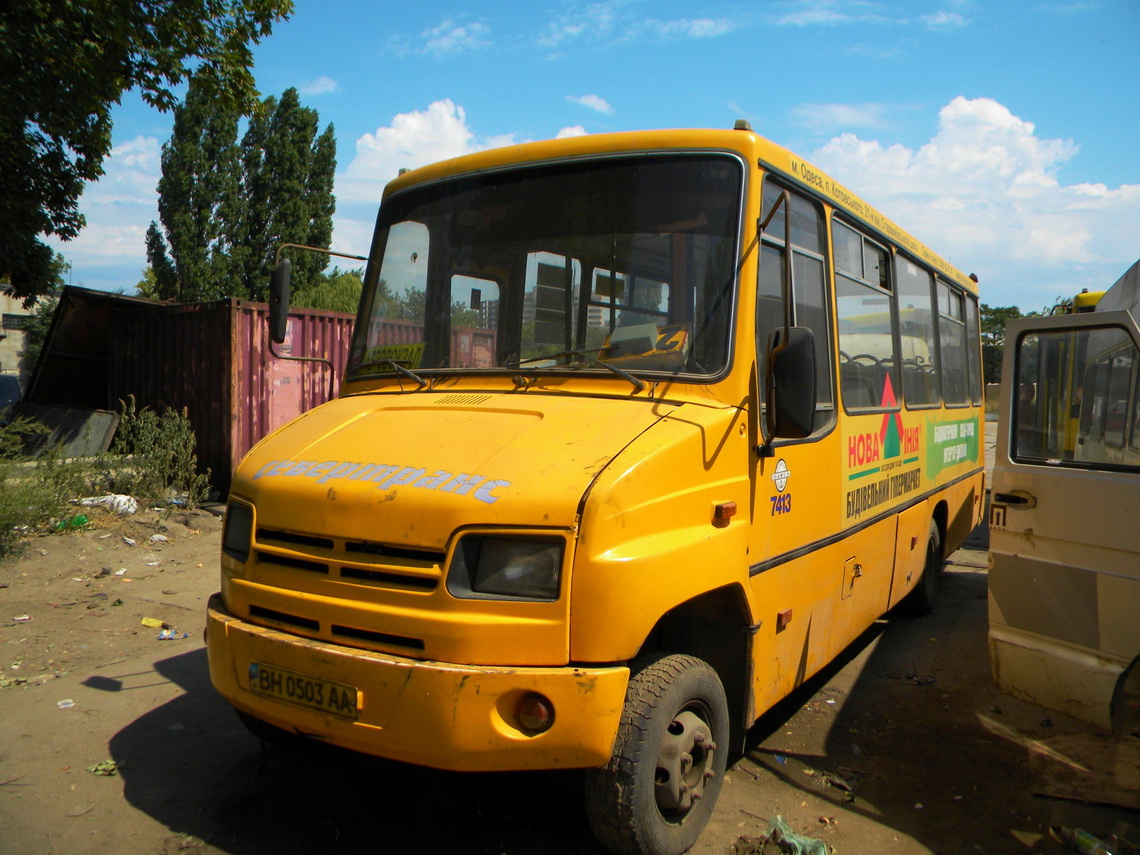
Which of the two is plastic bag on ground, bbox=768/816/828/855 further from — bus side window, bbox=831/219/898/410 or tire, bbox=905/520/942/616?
tire, bbox=905/520/942/616

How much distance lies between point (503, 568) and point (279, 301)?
8.16 feet

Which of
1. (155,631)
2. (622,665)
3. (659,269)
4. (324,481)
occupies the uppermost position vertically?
(659,269)

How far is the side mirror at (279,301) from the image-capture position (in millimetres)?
4508

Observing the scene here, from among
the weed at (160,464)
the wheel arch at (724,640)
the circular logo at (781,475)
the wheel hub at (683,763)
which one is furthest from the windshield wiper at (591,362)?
the weed at (160,464)

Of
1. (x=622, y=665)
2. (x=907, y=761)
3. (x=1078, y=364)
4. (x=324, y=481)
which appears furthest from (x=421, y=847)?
(x=1078, y=364)

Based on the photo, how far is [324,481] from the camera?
309 cm

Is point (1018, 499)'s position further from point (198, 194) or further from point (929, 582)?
point (198, 194)

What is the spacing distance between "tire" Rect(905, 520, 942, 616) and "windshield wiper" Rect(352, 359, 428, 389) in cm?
449

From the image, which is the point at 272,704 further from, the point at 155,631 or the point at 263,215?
the point at 263,215

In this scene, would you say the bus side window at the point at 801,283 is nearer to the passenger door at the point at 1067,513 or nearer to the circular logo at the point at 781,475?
the circular logo at the point at 781,475

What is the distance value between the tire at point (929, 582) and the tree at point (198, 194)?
3110 cm

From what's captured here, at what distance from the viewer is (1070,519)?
3639 mm

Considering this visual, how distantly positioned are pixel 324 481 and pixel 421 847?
1460 millimetres

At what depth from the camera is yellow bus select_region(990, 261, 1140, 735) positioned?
3477mm
